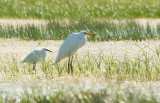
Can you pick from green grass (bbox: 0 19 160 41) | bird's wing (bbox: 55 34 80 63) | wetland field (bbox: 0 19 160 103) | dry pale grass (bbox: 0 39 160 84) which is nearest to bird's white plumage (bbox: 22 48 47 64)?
wetland field (bbox: 0 19 160 103)

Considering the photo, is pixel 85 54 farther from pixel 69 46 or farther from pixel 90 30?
pixel 90 30

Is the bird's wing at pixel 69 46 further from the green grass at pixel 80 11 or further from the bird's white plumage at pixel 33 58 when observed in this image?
the green grass at pixel 80 11

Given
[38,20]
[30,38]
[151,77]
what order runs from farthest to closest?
1. [38,20]
2. [30,38]
3. [151,77]

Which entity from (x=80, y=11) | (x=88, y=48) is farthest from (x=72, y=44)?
(x=80, y=11)

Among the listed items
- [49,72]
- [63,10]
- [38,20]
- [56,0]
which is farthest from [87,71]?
[56,0]

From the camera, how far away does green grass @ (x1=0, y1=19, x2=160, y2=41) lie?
42.4 ft

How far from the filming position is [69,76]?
7070mm

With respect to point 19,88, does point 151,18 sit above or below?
above

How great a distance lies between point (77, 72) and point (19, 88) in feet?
5.46

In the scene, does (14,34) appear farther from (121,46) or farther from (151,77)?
(151,77)

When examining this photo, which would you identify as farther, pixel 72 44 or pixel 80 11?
pixel 80 11

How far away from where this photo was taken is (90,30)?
42.9 feet

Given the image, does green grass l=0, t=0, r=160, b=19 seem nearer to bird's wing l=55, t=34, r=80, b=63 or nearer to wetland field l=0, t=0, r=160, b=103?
wetland field l=0, t=0, r=160, b=103

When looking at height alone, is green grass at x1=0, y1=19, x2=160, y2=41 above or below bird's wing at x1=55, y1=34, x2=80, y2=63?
above
